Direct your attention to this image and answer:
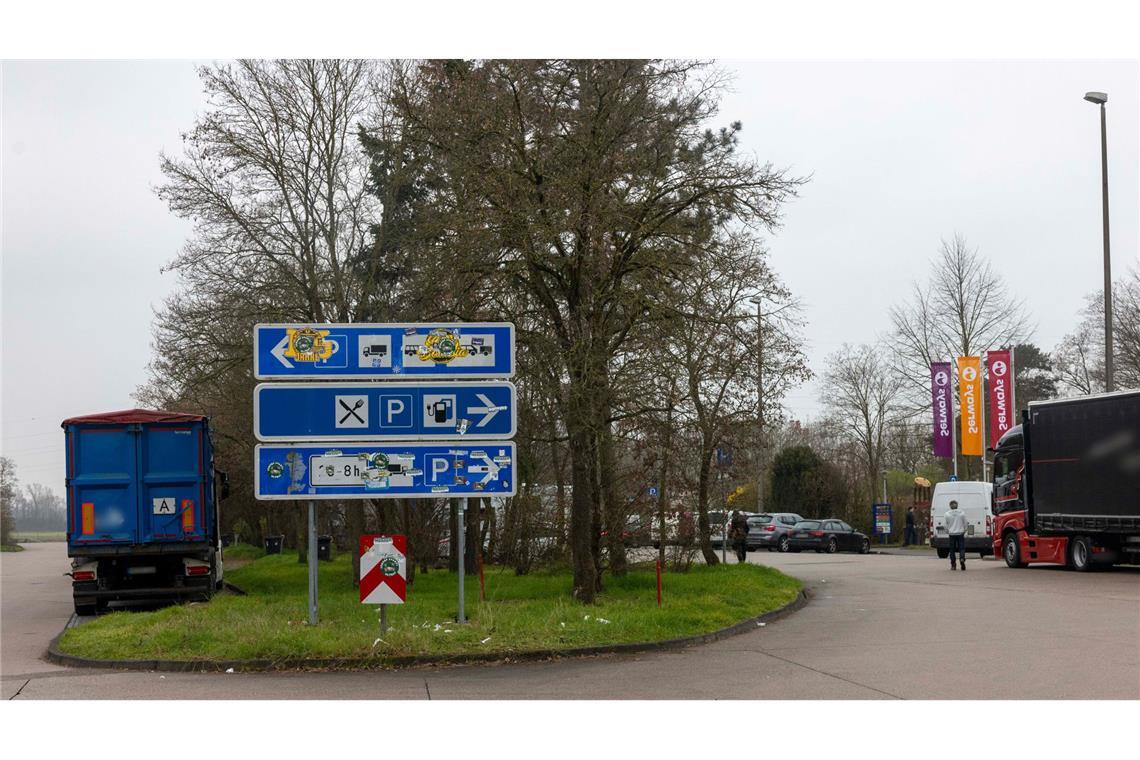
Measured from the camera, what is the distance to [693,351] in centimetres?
1927

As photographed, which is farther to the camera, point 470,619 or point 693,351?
point 693,351

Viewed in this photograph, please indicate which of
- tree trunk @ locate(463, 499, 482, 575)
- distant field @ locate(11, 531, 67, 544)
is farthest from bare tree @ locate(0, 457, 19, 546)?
tree trunk @ locate(463, 499, 482, 575)

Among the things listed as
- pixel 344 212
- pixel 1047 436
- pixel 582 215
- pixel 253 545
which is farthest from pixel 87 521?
pixel 253 545

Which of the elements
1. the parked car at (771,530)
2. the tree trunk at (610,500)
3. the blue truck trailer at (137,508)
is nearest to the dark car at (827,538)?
the parked car at (771,530)

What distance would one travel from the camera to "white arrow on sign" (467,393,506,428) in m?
16.7

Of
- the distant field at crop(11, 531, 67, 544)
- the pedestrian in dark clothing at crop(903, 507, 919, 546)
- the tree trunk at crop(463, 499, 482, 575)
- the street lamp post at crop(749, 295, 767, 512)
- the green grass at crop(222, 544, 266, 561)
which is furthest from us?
the distant field at crop(11, 531, 67, 544)

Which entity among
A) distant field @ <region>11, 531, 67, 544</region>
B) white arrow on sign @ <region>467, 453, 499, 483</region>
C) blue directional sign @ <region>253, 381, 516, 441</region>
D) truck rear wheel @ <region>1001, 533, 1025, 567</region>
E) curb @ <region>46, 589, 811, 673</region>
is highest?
blue directional sign @ <region>253, 381, 516, 441</region>

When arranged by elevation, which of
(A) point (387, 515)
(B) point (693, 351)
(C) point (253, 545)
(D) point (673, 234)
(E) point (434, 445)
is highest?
(D) point (673, 234)

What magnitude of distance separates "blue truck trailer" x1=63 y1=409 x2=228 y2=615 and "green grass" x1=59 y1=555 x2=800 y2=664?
2074mm

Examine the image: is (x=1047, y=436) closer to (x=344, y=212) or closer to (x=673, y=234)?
(x=673, y=234)

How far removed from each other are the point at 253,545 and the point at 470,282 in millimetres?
43131

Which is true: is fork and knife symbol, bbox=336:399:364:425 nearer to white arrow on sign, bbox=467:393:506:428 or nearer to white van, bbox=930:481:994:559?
white arrow on sign, bbox=467:393:506:428

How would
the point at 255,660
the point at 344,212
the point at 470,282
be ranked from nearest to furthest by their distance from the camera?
the point at 255,660 < the point at 470,282 < the point at 344,212

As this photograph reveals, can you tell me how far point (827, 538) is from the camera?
46.2 meters
